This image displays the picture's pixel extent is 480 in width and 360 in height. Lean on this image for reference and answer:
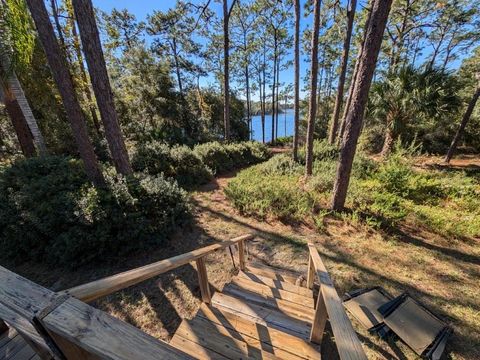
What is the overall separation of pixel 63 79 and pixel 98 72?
55cm

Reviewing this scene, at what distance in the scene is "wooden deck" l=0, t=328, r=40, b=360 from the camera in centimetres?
146

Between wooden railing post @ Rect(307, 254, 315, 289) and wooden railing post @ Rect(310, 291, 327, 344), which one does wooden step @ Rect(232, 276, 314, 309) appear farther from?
wooden railing post @ Rect(310, 291, 327, 344)

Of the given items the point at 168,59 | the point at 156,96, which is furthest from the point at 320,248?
the point at 168,59

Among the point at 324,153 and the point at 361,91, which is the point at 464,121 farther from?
the point at 361,91

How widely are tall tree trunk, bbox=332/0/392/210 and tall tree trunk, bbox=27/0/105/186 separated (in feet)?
16.6

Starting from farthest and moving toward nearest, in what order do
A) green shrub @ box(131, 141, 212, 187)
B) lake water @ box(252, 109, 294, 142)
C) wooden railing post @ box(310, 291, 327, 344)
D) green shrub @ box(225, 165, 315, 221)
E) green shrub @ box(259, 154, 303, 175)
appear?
lake water @ box(252, 109, 294, 142)
green shrub @ box(259, 154, 303, 175)
green shrub @ box(131, 141, 212, 187)
green shrub @ box(225, 165, 315, 221)
wooden railing post @ box(310, 291, 327, 344)

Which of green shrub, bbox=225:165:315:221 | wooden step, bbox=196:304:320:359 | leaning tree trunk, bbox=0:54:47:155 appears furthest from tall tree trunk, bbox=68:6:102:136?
wooden step, bbox=196:304:320:359

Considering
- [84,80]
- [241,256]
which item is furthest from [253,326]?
[84,80]

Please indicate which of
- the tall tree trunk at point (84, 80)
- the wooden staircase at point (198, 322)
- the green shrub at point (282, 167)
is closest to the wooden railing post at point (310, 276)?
the wooden staircase at point (198, 322)

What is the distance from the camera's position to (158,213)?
402 cm

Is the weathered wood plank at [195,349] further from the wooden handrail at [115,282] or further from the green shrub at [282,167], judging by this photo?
the green shrub at [282,167]

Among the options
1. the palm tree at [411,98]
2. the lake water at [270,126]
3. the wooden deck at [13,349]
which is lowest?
the lake water at [270,126]

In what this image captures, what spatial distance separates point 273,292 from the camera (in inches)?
106

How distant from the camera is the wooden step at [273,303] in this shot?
7.49ft
